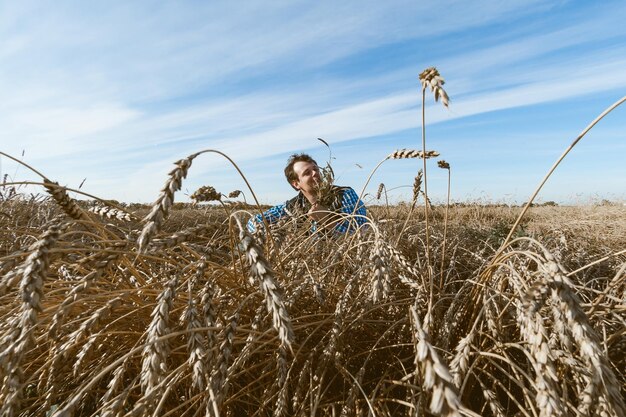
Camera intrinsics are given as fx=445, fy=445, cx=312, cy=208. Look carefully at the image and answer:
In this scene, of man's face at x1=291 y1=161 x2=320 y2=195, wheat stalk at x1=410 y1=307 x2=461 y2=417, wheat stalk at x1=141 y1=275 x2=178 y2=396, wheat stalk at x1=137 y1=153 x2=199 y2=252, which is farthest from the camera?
man's face at x1=291 y1=161 x2=320 y2=195

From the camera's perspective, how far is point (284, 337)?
884 mm

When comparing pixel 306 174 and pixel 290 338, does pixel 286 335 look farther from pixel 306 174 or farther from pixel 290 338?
pixel 306 174

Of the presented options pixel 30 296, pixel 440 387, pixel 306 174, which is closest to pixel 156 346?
pixel 30 296

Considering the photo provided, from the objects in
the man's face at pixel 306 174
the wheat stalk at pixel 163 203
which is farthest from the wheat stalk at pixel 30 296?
the man's face at pixel 306 174

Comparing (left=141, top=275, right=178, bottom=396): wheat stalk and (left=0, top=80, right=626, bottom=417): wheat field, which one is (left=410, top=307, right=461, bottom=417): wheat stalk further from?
(left=141, top=275, right=178, bottom=396): wheat stalk

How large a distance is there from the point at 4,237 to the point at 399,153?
9.56 ft

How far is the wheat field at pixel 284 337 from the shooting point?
93 centimetres

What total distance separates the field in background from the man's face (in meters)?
2.68

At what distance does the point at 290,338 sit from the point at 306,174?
425 centimetres

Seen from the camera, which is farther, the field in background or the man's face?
the man's face

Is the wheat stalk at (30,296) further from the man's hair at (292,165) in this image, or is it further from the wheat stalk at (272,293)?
the man's hair at (292,165)

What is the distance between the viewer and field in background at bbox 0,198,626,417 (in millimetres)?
937

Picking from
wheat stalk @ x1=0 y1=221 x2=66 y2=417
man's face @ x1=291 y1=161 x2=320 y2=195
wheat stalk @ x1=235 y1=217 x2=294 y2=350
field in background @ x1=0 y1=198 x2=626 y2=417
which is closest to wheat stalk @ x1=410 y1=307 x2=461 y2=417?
field in background @ x1=0 y1=198 x2=626 y2=417

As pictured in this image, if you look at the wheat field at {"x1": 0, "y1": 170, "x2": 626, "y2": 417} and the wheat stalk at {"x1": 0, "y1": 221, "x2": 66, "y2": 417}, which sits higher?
the wheat stalk at {"x1": 0, "y1": 221, "x2": 66, "y2": 417}
